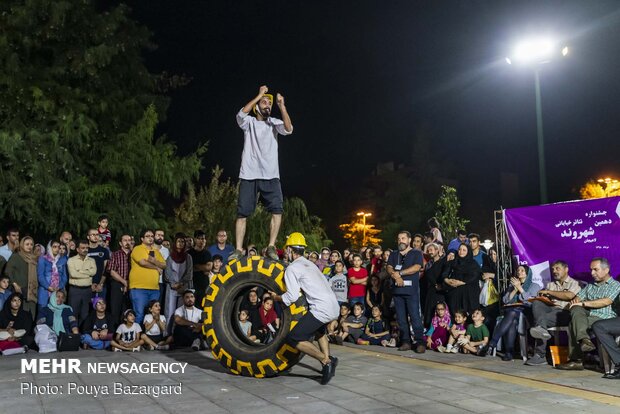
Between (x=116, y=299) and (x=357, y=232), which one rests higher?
(x=357, y=232)

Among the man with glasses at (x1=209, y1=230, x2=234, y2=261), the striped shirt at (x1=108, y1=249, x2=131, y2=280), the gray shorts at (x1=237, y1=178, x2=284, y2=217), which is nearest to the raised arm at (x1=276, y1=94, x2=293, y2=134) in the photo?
the gray shorts at (x1=237, y1=178, x2=284, y2=217)

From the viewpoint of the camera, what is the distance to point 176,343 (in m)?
10.9

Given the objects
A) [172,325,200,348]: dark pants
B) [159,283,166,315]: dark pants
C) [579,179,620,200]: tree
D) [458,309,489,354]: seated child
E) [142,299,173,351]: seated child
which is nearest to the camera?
[458,309,489,354]: seated child

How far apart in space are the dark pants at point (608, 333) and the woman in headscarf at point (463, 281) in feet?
8.81

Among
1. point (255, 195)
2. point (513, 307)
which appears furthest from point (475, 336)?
point (255, 195)

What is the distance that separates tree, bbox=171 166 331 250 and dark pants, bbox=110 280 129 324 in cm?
1408

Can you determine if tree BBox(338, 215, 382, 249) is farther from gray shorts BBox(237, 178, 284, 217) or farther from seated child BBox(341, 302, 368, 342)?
gray shorts BBox(237, 178, 284, 217)

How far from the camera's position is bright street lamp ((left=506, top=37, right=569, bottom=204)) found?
53.3ft

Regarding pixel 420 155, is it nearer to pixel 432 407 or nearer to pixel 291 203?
pixel 291 203

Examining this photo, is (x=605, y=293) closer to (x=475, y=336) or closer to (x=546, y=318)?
(x=546, y=318)

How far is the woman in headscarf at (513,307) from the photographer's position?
9320mm

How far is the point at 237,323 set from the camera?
7.94 m

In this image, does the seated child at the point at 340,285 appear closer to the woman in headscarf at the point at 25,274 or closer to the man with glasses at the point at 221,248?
the man with glasses at the point at 221,248

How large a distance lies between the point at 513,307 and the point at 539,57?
9630 mm
